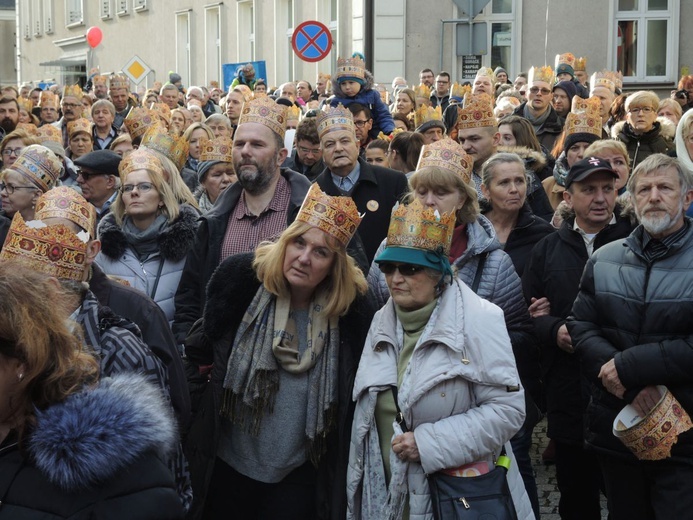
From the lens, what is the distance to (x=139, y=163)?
21.9 feet

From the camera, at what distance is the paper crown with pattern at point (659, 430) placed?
4.76 metres

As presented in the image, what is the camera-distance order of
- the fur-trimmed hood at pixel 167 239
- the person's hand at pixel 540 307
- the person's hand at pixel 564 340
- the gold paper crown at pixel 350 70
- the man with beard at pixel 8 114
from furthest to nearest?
the man with beard at pixel 8 114 → the gold paper crown at pixel 350 70 → the fur-trimmed hood at pixel 167 239 → the person's hand at pixel 540 307 → the person's hand at pixel 564 340

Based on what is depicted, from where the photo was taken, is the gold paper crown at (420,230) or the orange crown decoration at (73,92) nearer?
the gold paper crown at (420,230)

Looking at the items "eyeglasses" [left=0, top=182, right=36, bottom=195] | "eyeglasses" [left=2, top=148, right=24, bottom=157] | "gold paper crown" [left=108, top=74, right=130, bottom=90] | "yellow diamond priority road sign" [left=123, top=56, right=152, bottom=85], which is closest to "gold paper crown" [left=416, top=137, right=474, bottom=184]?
"eyeglasses" [left=0, top=182, right=36, bottom=195]

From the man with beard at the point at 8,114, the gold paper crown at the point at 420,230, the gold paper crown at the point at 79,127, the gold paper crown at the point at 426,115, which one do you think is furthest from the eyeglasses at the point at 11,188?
the man with beard at the point at 8,114

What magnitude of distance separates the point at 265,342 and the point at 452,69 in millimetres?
20631

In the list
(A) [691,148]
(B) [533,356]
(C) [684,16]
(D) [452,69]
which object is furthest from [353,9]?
(B) [533,356]

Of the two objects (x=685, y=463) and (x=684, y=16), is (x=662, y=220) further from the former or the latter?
(x=684, y=16)

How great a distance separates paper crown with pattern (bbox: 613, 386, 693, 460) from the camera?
15.6ft

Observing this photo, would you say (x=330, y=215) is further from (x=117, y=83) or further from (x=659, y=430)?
(x=117, y=83)

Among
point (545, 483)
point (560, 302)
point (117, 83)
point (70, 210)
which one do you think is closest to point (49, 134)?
point (117, 83)

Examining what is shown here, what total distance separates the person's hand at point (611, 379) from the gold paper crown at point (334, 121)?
116 inches

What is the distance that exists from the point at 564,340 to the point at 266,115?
2.21 meters

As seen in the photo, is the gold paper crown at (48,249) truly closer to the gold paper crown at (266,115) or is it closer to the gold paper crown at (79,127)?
the gold paper crown at (266,115)
